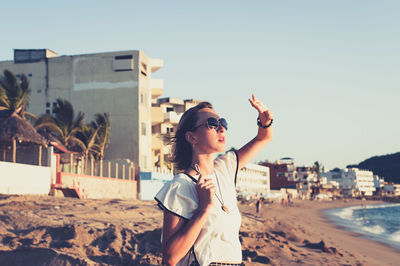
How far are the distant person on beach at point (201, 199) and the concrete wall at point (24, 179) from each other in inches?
692

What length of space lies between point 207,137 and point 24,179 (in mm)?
18965

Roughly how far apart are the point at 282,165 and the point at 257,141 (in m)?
114

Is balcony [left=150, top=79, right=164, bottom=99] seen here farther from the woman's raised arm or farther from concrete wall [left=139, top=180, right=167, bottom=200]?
the woman's raised arm

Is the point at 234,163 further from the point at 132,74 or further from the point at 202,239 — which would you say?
the point at 132,74

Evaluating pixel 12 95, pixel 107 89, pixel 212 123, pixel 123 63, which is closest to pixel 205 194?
pixel 212 123

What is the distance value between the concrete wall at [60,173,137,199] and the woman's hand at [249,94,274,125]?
69.1 ft

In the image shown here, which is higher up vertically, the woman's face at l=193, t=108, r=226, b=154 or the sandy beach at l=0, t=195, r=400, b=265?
the woman's face at l=193, t=108, r=226, b=154

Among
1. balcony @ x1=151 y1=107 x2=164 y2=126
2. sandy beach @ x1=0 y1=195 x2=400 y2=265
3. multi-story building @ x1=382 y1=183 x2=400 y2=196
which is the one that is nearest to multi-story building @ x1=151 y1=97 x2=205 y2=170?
balcony @ x1=151 y1=107 x2=164 y2=126

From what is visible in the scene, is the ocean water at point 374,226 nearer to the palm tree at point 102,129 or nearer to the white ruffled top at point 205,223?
the palm tree at point 102,129

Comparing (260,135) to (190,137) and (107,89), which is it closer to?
(190,137)

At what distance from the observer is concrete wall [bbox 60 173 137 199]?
924 inches

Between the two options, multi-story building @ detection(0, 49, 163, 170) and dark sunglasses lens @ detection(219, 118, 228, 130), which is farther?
multi-story building @ detection(0, 49, 163, 170)

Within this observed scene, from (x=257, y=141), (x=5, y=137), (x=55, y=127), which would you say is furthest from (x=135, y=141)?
(x=257, y=141)

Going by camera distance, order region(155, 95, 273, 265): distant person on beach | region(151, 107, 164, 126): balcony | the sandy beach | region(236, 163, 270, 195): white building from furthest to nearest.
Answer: region(236, 163, 270, 195): white building < region(151, 107, 164, 126): balcony < the sandy beach < region(155, 95, 273, 265): distant person on beach
